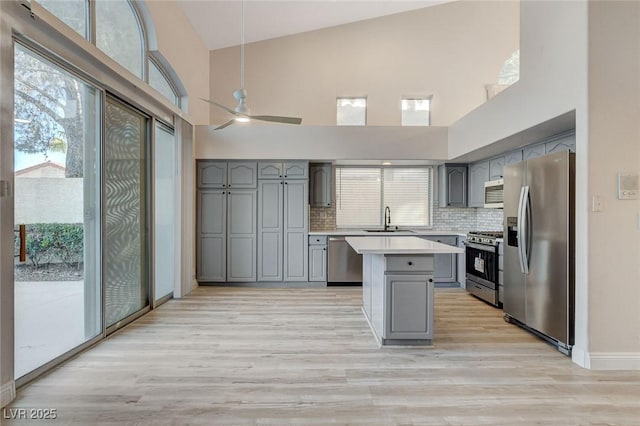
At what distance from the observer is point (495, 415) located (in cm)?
203

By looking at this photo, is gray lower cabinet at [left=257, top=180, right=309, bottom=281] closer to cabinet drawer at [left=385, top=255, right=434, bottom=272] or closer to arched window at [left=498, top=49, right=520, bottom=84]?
cabinet drawer at [left=385, top=255, right=434, bottom=272]

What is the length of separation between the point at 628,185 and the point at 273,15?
16.6 feet

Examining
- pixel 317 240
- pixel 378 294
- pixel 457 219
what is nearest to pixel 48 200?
pixel 378 294

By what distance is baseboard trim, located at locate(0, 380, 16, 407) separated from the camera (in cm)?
209

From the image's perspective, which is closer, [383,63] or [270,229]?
[270,229]

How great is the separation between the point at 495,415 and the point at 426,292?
113 centimetres

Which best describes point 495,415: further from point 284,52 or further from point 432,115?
point 284,52

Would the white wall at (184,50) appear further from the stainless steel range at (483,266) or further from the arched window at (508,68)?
the arched window at (508,68)

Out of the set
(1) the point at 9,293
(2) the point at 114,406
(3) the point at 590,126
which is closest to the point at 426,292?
(3) the point at 590,126

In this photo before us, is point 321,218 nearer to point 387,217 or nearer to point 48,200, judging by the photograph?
point 387,217

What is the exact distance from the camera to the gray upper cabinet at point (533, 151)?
3.88 m

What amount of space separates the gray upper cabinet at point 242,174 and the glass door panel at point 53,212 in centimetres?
248

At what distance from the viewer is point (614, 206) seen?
8.57 ft

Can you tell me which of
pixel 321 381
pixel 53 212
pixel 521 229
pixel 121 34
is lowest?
pixel 321 381
